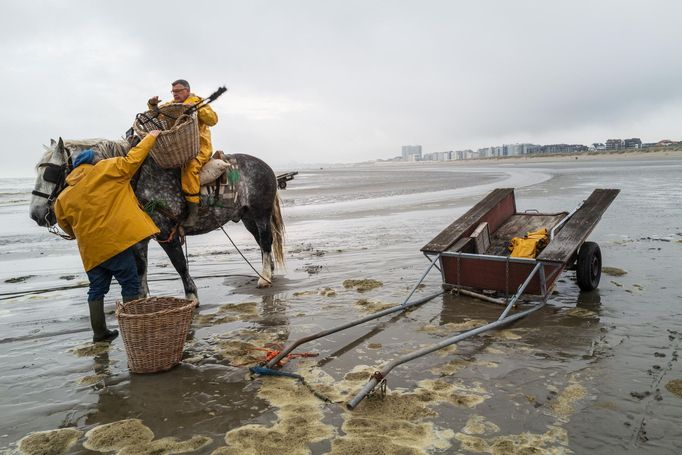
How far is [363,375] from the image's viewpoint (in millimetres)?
3816

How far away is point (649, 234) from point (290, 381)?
30.4ft

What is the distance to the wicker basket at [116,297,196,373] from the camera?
393 cm

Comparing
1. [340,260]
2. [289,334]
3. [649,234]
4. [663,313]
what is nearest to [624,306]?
[663,313]

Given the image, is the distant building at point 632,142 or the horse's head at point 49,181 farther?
the distant building at point 632,142

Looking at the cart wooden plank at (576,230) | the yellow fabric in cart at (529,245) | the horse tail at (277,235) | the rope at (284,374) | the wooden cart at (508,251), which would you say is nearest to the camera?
the rope at (284,374)

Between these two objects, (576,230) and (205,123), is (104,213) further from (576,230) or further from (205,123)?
(576,230)

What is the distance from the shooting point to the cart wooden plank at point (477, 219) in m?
6.12

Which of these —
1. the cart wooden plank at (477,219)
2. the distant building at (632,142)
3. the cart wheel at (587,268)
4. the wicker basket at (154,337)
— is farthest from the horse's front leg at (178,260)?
the distant building at (632,142)

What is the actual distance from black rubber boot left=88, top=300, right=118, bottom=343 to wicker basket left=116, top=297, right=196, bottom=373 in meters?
0.75

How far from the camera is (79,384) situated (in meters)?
3.94

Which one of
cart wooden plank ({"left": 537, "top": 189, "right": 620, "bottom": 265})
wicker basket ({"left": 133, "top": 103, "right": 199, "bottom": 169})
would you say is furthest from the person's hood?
cart wooden plank ({"left": 537, "top": 189, "right": 620, "bottom": 265})

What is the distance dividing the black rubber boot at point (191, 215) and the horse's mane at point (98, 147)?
1059 millimetres

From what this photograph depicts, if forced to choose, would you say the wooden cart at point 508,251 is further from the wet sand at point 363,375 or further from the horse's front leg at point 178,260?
the horse's front leg at point 178,260

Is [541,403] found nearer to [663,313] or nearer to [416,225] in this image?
[663,313]
